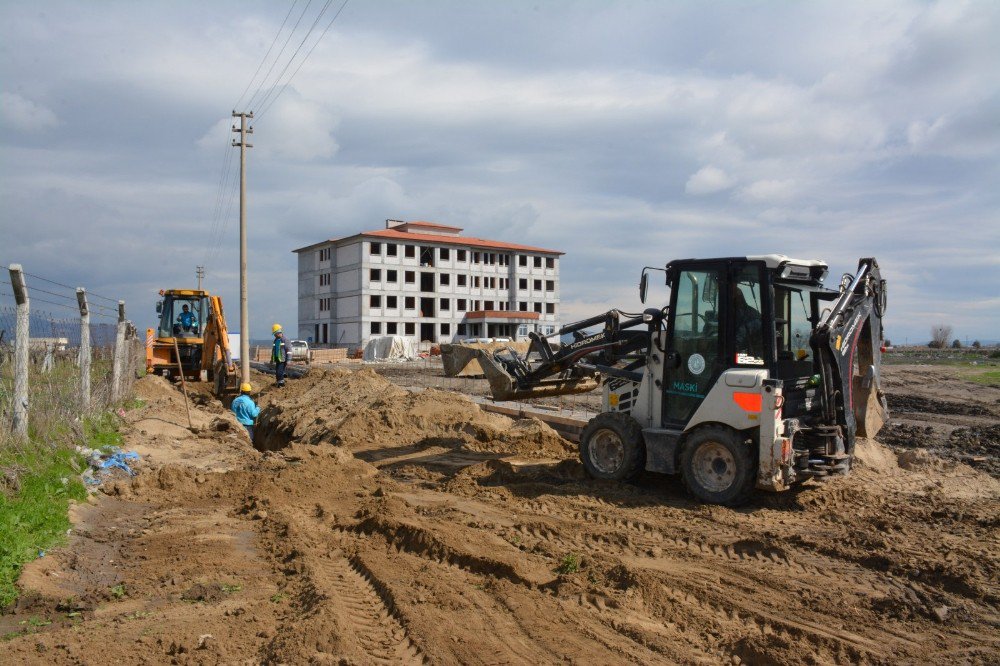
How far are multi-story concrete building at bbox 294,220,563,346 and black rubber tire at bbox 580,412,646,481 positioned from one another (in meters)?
54.2

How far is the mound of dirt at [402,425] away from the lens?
12844mm

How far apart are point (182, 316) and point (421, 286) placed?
163 feet

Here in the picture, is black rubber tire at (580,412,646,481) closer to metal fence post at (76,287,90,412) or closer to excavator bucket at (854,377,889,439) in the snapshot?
excavator bucket at (854,377,889,439)

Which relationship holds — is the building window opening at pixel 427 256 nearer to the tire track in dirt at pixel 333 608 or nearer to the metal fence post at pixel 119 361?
the metal fence post at pixel 119 361

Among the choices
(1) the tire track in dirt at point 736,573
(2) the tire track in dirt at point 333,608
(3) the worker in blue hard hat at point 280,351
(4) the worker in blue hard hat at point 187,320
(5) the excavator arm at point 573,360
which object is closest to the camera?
(2) the tire track in dirt at point 333,608

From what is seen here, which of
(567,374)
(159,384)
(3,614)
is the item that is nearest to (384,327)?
(159,384)

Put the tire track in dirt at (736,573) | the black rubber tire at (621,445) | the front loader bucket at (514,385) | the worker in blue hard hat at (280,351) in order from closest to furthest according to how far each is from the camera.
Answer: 1. the tire track in dirt at (736,573)
2. the black rubber tire at (621,445)
3. the front loader bucket at (514,385)
4. the worker in blue hard hat at (280,351)

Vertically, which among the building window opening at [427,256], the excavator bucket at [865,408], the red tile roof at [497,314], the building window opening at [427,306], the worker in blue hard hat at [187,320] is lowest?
the excavator bucket at [865,408]

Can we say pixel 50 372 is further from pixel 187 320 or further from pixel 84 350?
pixel 187 320

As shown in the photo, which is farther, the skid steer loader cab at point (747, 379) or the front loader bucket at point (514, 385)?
the front loader bucket at point (514, 385)

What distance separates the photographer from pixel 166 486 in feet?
30.5

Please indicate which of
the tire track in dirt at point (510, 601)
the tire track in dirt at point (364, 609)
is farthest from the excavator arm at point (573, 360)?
the tire track in dirt at point (364, 609)

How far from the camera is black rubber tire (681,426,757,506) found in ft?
27.4

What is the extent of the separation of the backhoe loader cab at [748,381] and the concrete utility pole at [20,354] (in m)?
6.57
